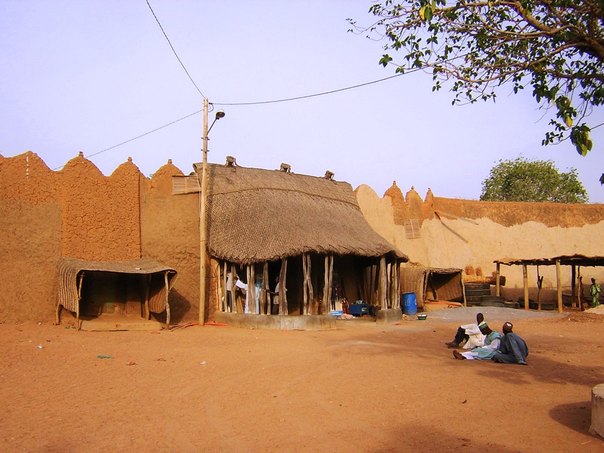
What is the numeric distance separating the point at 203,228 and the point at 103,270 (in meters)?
3.87

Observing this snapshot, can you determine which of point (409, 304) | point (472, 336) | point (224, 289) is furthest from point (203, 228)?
point (472, 336)

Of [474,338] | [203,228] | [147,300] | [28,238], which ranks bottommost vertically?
[474,338]

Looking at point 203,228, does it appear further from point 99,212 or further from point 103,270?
point 103,270

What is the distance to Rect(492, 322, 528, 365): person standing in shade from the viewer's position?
1047cm

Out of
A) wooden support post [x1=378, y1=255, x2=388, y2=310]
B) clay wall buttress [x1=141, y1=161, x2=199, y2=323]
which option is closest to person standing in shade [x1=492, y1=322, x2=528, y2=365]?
wooden support post [x1=378, y1=255, x2=388, y2=310]

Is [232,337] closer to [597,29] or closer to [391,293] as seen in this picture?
[391,293]

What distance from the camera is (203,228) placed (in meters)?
17.3

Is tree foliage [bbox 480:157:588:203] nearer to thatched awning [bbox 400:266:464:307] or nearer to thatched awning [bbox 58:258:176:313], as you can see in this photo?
thatched awning [bbox 400:266:464:307]

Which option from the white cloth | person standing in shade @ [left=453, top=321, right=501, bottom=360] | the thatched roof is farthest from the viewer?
the thatched roof

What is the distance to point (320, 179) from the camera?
22.9m

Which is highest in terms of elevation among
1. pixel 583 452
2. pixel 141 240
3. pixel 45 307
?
pixel 141 240

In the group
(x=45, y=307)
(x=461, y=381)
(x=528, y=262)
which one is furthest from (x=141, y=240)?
(x=528, y=262)

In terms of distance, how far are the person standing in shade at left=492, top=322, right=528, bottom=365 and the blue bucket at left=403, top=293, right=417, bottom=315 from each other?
10.1 m

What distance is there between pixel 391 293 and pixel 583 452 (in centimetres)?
1347
